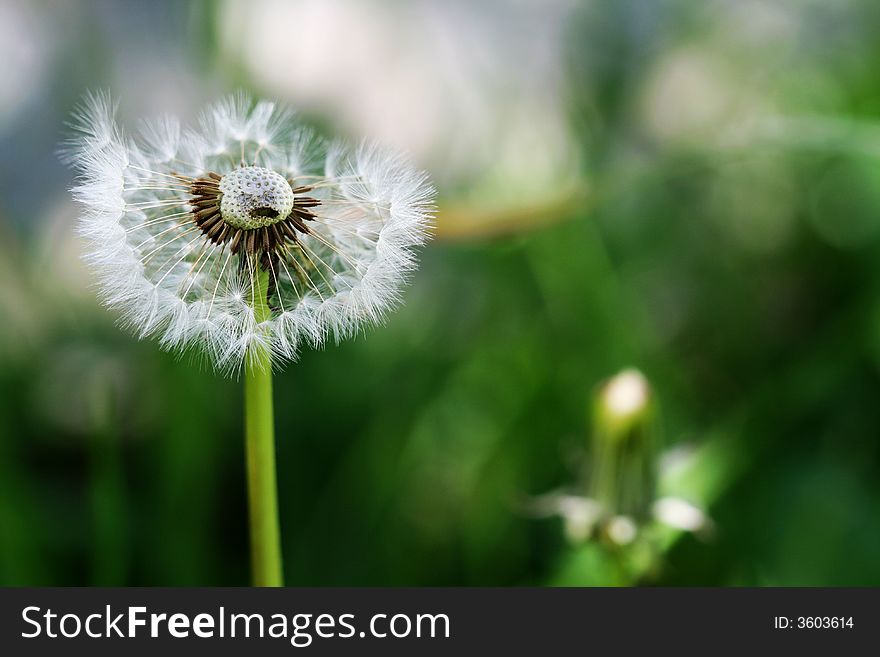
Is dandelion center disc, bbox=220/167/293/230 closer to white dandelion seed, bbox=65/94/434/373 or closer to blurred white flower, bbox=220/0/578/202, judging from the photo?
white dandelion seed, bbox=65/94/434/373

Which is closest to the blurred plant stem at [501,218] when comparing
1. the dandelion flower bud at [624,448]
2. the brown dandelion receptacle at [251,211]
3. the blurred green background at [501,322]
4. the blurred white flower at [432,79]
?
the blurred green background at [501,322]

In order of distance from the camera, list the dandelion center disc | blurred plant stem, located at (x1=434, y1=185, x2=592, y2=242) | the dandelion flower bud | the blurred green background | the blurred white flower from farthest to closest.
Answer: the blurred white flower → the blurred green background → blurred plant stem, located at (x1=434, y1=185, x2=592, y2=242) → the dandelion flower bud → the dandelion center disc

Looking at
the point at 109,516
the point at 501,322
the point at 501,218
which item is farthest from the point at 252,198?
the point at 501,322

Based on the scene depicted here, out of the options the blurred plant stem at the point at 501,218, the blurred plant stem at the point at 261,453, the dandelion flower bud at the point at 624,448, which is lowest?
the blurred plant stem at the point at 261,453

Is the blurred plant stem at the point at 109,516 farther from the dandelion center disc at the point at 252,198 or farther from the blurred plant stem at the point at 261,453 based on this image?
the dandelion center disc at the point at 252,198

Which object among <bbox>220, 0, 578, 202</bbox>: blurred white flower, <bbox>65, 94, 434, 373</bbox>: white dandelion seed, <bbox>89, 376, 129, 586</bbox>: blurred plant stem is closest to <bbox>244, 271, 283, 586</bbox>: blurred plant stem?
<bbox>65, 94, 434, 373</bbox>: white dandelion seed

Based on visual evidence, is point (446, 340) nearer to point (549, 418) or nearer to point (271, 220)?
point (549, 418)

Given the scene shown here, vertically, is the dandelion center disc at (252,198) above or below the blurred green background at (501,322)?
below
